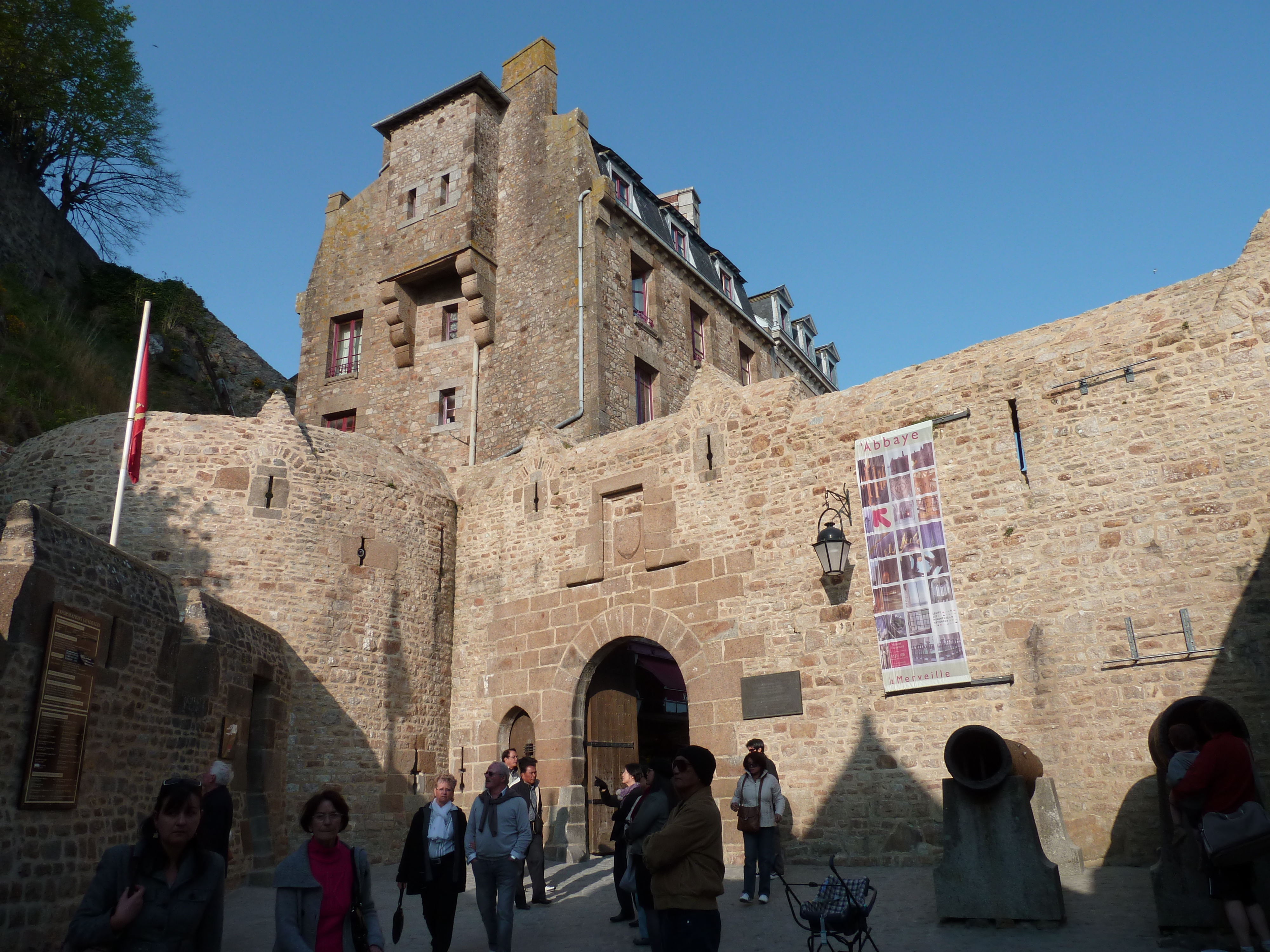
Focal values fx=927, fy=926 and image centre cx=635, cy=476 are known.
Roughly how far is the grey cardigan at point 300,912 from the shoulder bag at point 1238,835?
3.98m

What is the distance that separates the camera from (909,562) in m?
9.38

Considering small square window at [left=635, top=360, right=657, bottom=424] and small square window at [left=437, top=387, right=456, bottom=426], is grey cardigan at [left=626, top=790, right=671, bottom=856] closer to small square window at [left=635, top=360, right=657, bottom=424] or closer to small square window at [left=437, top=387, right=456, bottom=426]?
small square window at [left=635, top=360, right=657, bottom=424]

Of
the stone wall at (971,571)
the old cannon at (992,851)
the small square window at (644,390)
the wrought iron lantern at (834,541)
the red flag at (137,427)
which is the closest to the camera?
the old cannon at (992,851)

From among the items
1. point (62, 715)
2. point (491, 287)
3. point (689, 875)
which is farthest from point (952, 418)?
point (491, 287)

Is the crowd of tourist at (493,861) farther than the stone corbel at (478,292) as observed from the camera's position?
No

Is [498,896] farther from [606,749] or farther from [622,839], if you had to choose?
[606,749]

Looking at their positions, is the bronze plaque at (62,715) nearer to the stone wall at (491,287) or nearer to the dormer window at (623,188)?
the stone wall at (491,287)

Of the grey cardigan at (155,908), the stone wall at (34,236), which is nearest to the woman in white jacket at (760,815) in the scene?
the grey cardigan at (155,908)

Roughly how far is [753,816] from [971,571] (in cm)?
356

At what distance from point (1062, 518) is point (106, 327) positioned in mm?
21049

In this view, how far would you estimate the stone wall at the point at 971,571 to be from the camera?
7949mm

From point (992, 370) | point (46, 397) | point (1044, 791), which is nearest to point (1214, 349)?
point (992, 370)

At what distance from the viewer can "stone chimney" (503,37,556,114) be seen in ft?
60.0

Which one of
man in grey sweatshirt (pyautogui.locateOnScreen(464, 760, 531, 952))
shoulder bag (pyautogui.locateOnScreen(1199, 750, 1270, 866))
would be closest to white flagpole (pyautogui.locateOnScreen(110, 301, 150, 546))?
man in grey sweatshirt (pyautogui.locateOnScreen(464, 760, 531, 952))
